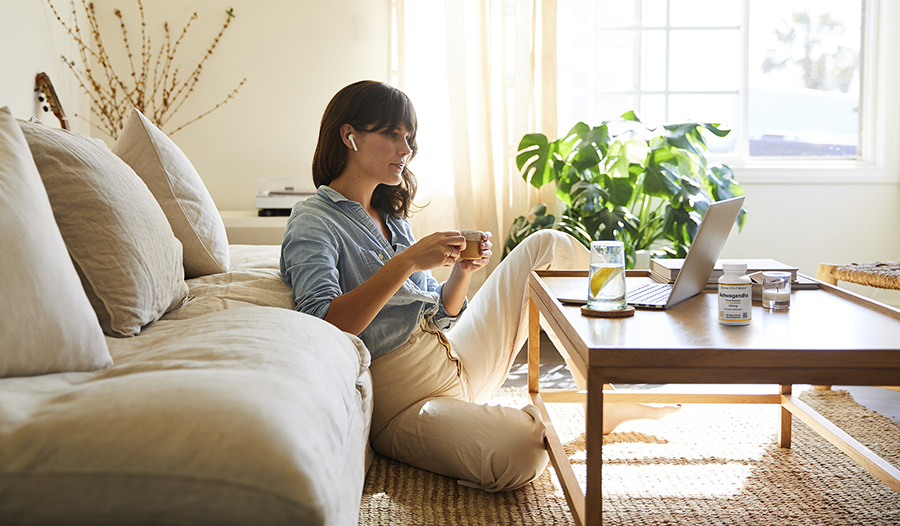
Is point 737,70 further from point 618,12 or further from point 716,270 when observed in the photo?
point 716,270

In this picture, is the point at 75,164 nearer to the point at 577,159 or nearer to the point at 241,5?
the point at 577,159

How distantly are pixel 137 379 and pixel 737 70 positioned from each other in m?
3.67

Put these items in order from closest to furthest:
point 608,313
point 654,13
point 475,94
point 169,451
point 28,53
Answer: point 169,451 → point 608,313 → point 28,53 → point 475,94 → point 654,13

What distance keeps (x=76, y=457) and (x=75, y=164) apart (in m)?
0.66

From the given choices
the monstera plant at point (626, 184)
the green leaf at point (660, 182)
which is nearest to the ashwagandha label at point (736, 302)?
the monstera plant at point (626, 184)

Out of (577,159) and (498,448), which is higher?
(577,159)

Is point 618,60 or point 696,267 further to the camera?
point 618,60

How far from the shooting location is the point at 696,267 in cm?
133

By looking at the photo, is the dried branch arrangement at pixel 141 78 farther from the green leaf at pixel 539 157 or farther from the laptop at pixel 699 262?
the laptop at pixel 699 262

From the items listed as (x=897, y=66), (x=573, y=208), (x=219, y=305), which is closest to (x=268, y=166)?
(x=573, y=208)

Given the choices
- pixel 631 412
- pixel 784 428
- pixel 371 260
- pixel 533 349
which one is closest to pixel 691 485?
pixel 631 412

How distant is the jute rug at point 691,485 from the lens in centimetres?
133

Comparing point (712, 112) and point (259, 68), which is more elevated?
point (259, 68)

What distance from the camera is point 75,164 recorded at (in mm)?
1067
